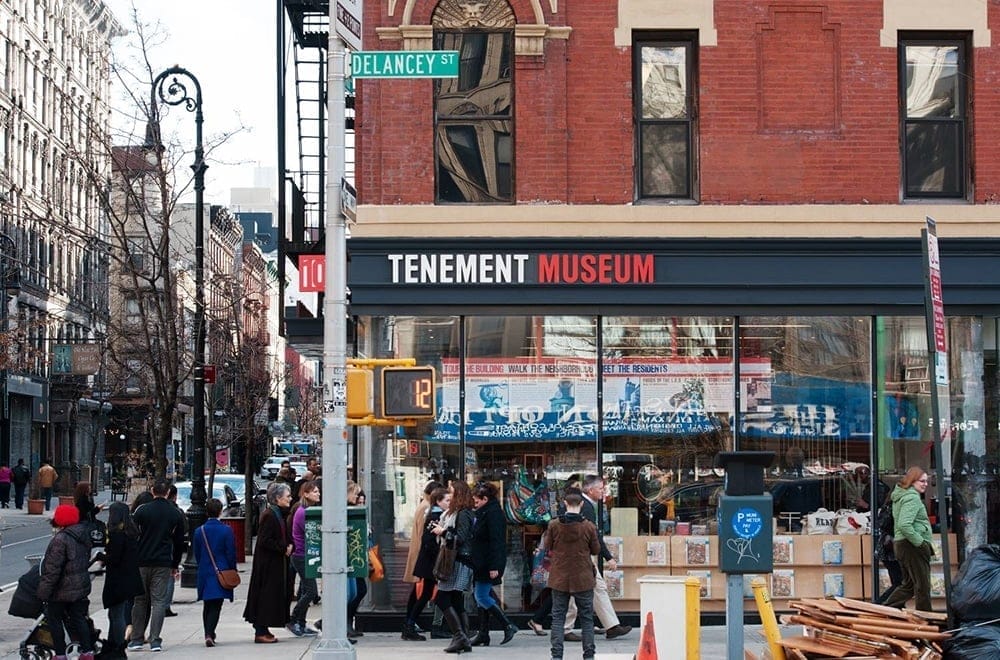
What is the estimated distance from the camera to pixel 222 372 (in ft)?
129

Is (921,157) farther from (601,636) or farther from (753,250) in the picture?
(601,636)

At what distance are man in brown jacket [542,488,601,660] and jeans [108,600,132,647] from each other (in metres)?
4.34

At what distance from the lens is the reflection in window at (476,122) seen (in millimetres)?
16984

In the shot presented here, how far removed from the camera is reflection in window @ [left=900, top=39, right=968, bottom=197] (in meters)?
17.2

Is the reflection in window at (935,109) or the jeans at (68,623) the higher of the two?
the reflection in window at (935,109)

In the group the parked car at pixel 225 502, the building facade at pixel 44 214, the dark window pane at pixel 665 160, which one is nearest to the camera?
the dark window pane at pixel 665 160

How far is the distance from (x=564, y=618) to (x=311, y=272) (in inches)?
241

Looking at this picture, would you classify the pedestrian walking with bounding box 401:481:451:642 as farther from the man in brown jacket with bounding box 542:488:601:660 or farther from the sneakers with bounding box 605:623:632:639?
the man in brown jacket with bounding box 542:488:601:660

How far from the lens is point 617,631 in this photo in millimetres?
15625

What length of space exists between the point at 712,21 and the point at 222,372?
25070mm

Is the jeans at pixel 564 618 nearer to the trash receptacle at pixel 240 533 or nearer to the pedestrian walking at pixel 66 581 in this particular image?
the pedestrian walking at pixel 66 581

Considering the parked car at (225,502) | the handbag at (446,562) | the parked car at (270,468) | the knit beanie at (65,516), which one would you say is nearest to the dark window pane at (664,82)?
the handbag at (446,562)

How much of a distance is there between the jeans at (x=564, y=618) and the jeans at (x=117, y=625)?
14.2ft

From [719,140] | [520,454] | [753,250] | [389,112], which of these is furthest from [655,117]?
[520,454]
